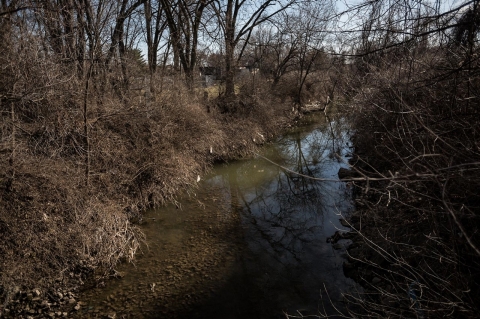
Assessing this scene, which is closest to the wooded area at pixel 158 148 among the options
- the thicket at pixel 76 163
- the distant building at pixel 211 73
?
the thicket at pixel 76 163

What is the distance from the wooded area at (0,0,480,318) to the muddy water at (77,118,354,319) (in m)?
0.56

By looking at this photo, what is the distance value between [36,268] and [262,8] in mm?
17122

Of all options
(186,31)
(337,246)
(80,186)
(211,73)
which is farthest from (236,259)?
(211,73)

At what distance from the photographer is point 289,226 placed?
8.34 m

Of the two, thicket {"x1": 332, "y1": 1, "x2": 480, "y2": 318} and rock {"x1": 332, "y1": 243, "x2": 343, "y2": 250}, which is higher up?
thicket {"x1": 332, "y1": 1, "x2": 480, "y2": 318}

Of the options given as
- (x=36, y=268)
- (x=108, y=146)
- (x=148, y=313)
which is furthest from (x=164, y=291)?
(x=108, y=146)

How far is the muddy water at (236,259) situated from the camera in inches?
217

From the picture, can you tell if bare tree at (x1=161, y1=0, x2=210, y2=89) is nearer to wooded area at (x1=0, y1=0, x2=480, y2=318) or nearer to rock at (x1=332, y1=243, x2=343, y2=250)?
wooded area at (x1=0, y1=0, x2=480, y2=318)

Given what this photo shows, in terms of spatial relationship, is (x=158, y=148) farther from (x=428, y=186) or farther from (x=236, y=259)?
(x=428, y=186)

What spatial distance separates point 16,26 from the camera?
7352 millimetres

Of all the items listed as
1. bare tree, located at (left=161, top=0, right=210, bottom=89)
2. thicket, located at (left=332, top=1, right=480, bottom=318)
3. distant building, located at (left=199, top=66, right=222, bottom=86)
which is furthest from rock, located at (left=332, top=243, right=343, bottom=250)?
distant building, located at (left=199, top=66, right=222, bottom=86)

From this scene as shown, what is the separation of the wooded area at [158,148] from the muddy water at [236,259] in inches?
21.9

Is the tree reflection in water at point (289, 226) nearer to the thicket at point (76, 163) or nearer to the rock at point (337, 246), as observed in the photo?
the rock at point (337, 246)

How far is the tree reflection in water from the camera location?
587cm
